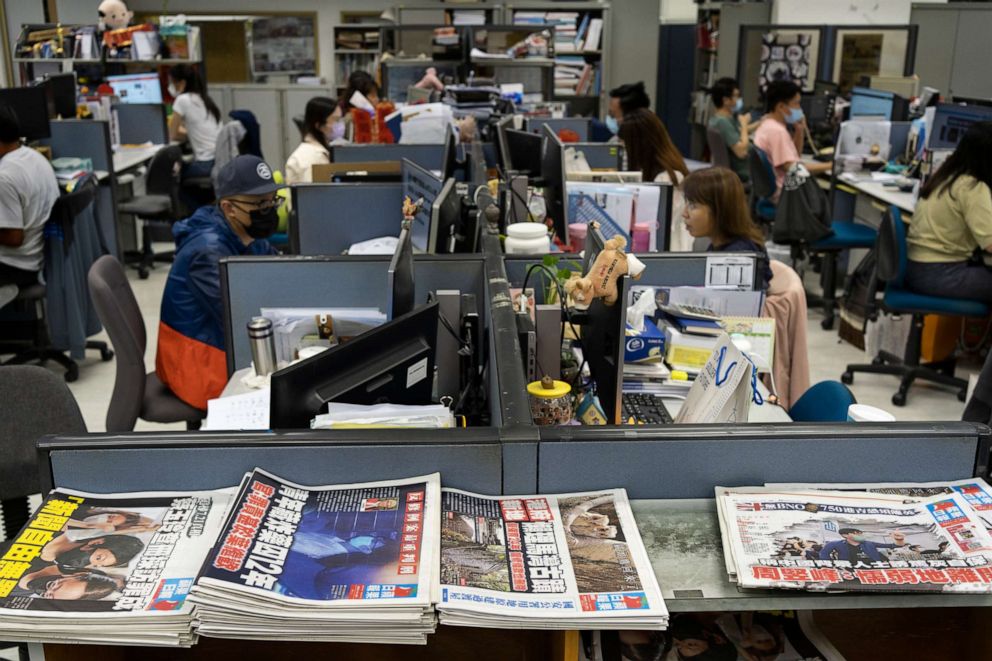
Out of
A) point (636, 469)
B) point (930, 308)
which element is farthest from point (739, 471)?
point (930, 308)

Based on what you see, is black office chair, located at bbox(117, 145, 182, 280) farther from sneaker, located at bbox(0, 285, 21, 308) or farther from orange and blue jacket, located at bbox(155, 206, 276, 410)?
orange and blue jacket, located at bbox(155, 206, 276, 410)

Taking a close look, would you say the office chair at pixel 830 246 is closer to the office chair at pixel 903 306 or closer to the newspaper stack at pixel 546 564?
the office chair at pixel 903 306

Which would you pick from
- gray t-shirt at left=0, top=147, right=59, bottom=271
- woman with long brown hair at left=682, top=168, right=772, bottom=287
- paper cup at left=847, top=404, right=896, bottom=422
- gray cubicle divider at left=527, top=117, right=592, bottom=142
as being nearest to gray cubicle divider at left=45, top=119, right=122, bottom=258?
gray t-shirt at left=0, top=147, right=59, bottom=271

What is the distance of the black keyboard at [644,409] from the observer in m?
2.23

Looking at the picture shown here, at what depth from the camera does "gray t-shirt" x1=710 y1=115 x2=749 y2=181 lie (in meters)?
7.20

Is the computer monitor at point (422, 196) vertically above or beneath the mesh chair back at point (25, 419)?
above

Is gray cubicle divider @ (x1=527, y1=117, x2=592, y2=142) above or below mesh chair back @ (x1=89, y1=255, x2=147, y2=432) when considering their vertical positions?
above

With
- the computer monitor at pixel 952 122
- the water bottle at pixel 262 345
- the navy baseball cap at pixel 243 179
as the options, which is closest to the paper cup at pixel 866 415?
the water bottle at pixel 262 345

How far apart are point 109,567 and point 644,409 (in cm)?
133

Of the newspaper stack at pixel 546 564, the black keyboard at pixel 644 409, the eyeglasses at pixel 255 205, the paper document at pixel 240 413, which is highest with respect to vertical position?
the eyeglasses at pixel 255 205

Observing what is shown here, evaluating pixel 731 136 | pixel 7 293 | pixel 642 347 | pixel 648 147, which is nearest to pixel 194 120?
pixel 7 293

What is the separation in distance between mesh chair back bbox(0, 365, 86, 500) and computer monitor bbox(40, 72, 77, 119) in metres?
4.89

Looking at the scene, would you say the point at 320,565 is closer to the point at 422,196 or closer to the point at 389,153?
the point at 422,196

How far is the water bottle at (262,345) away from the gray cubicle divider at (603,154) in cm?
290
